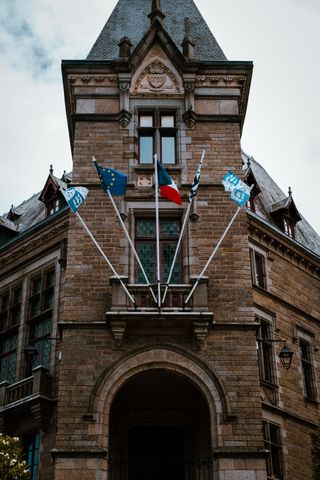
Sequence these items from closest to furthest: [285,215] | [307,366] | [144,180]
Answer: [144,180] → [307,366] → [285,215]

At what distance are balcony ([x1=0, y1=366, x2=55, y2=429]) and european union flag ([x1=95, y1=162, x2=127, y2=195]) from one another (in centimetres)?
604

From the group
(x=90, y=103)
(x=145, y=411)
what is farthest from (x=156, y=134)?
(x=145, y=411)

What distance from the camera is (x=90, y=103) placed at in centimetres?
2238

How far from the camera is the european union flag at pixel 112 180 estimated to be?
65.3ft

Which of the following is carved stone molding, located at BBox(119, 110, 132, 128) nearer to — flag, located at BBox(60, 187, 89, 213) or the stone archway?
flag, located at BBox(60, 187, 89, 213)

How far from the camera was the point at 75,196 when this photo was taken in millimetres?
19812

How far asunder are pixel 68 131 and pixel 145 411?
10830 mm

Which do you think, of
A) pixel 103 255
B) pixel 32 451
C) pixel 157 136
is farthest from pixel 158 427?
pixel 157 136

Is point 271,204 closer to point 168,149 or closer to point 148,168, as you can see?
point 168,149

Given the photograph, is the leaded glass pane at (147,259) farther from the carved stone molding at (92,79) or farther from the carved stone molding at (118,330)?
the carved stone molding at (92,79)

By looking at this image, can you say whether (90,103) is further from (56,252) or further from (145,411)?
(145,411)

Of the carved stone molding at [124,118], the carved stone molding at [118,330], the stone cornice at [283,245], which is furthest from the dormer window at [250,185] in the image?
the carved stone molding at [118,330]

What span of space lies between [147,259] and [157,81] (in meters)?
5.77

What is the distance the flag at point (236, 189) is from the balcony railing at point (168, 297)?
2.29 meters
